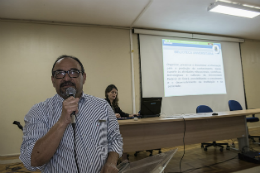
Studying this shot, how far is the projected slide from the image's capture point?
4.71 metres

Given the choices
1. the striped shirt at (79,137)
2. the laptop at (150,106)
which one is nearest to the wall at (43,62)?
the laptop at (150,106)

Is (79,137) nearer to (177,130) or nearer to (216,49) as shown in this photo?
(177,130)

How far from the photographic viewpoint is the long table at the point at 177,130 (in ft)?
7.85

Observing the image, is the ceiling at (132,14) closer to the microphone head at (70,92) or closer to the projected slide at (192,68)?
the projected slide at (192,68)

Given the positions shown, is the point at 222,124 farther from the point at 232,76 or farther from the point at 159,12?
the point at 232,76

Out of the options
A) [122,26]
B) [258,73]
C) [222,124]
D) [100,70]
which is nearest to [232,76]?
[258,73]

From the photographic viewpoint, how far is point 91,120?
1.01m

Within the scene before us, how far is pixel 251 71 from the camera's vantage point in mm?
5723

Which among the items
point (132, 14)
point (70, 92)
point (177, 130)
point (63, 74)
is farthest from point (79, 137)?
point (132, 14)

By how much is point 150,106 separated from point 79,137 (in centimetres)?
187

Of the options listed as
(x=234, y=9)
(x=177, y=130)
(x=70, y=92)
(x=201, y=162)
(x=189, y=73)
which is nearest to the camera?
(x=70, y=92)

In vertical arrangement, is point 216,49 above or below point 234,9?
below

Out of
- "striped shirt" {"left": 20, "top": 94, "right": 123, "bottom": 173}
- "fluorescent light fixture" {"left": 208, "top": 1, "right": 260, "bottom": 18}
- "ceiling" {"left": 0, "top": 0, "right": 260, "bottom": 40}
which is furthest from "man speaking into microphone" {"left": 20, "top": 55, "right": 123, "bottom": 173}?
"fluorescent light fixture" {"left": 208, "top": 1, "right": 260, "bottom": 18}

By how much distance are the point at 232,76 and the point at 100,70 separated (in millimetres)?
4032
